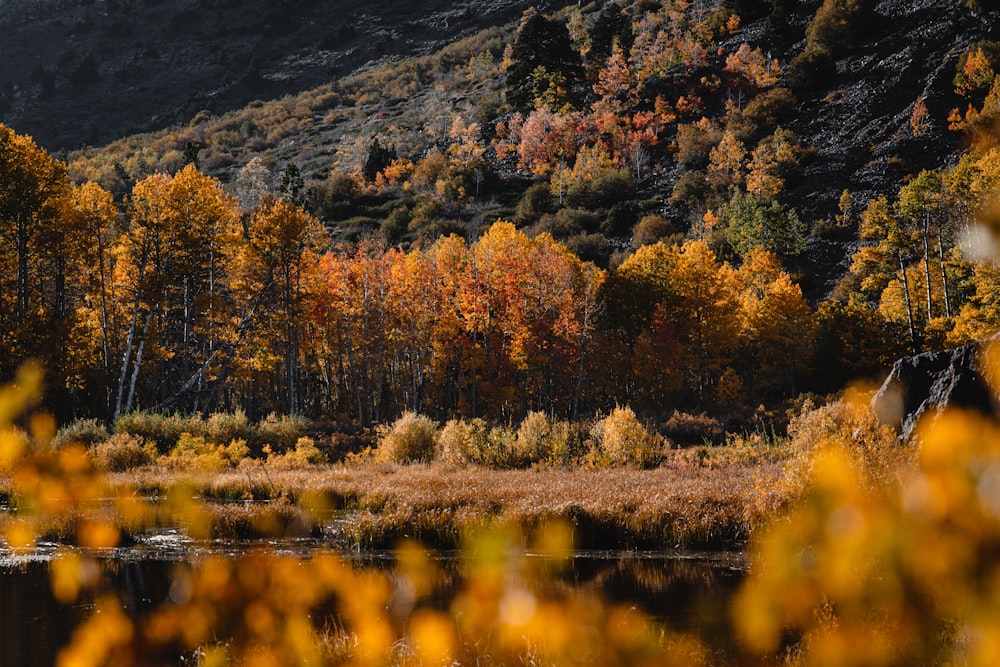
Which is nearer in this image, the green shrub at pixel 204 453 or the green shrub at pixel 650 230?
Result: the green shrub at pixel 204 453

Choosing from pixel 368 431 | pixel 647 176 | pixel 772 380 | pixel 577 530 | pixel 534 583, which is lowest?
pixel 772 380

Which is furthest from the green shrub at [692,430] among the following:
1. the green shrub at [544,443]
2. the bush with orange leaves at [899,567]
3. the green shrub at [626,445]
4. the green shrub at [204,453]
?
the bush with orange leaves at [899,567]

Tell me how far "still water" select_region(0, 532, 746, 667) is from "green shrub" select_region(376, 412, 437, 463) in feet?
41.3

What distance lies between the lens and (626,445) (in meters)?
25.5

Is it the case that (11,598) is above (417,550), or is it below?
above

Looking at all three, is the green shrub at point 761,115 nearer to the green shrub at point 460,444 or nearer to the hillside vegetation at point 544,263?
the hillside vegetation at point 544,263

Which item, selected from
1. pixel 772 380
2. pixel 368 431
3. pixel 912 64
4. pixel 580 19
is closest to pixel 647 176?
pixel 912 64

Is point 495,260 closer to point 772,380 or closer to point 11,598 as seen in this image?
point 772,380

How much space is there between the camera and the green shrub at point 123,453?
82.6ft

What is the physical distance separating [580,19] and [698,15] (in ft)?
126

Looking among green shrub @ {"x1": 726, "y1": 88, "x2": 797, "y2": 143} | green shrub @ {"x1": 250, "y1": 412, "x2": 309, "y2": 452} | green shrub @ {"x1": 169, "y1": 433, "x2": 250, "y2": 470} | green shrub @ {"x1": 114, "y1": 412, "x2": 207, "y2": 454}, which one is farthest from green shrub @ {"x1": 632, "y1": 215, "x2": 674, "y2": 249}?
green shrub @ {"x1": 169, "y1": 433, "x2": 250, "y2": 470}

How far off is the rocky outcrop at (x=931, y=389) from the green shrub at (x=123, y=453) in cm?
2277

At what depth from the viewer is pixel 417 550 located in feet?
47.3

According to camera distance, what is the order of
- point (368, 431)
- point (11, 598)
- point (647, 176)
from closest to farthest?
point (11, 598) → point (368, 431) → point (647, 176)
